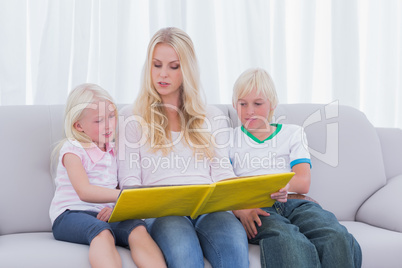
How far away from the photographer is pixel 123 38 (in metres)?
2.32

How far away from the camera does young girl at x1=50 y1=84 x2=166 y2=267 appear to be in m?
1.39

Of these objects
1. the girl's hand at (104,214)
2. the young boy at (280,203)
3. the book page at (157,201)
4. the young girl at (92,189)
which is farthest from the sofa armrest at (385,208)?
the girl's hand at (104,214)

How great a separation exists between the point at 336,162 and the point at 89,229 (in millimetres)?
1116

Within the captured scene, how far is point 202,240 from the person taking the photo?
4.89 ft

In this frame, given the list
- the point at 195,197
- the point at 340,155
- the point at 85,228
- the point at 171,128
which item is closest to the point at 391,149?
the point at 340,155

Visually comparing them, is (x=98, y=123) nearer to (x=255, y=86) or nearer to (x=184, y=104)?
(x=184, y=104)

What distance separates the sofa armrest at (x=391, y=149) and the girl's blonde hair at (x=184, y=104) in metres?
0.89

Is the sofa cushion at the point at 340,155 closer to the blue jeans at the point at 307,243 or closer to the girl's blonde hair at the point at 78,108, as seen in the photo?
the blue jeans at the point at 307,243

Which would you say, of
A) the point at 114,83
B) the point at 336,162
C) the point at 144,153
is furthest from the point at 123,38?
the point at 336,162

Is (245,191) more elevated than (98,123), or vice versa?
(98,123)

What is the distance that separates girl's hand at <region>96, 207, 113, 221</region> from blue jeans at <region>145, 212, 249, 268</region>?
138 millimetres

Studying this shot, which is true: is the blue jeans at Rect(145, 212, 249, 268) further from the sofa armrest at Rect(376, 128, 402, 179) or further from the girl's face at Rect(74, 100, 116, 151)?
the sofa armrest at Rect(376, 128, 402, 179)

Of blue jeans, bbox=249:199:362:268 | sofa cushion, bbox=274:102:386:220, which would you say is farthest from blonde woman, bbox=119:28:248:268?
sofa cushion, bbox=274:102:386:220

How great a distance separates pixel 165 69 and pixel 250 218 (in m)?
0.62
